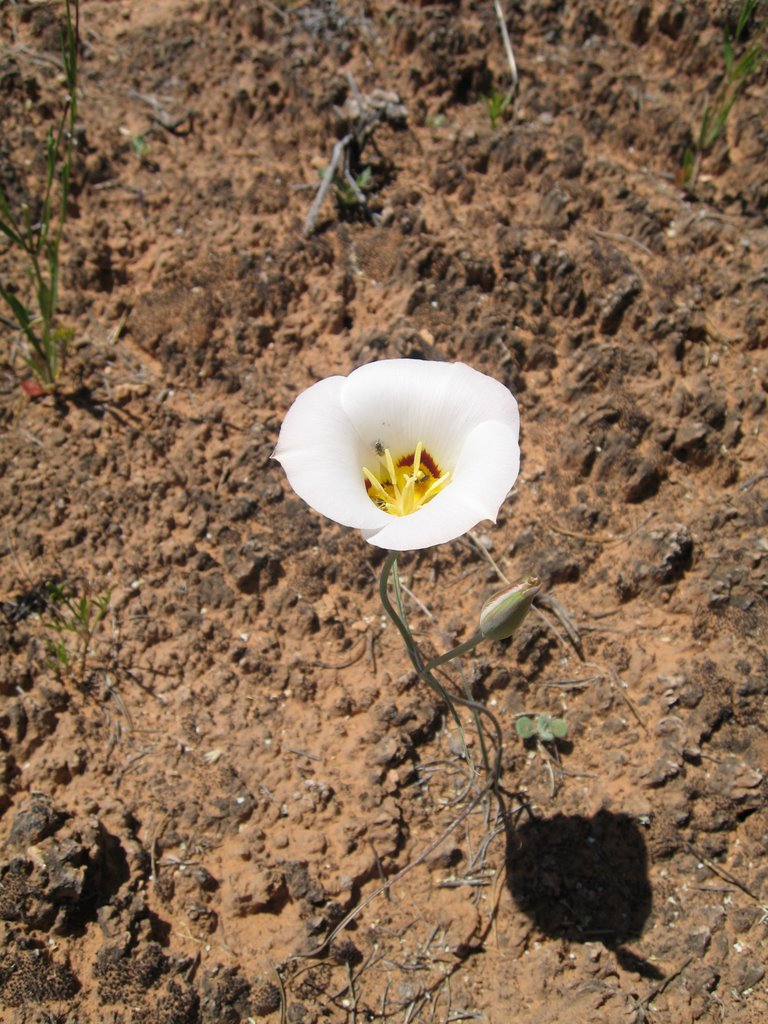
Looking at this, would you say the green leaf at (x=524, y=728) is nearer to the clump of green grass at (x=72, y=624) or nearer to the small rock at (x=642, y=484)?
the small rock at (x=642, y=484)

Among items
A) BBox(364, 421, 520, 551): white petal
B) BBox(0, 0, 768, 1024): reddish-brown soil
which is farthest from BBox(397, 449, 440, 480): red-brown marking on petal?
BBox(0, 0, 768, 1024): reddish-brown soil

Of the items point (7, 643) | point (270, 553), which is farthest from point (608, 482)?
point (7, 643)

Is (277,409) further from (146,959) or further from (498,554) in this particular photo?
(146,959)

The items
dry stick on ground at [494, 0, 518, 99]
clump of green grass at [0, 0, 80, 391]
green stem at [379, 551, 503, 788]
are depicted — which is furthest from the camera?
dry stick on ground at [494, 0, 518, 99]

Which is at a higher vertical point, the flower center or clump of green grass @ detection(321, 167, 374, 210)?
clump of green grass @ detection(321, 167, 374, 210)

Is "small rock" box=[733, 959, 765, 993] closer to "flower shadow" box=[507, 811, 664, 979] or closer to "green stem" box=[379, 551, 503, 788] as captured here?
"flower shadow" box=[507, 811, 664, 979]

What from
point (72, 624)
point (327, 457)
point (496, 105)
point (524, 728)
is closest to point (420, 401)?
point (327, 457)

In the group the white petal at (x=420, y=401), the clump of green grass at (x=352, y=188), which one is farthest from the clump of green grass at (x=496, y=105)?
the white petal at (x=420, y=401)
